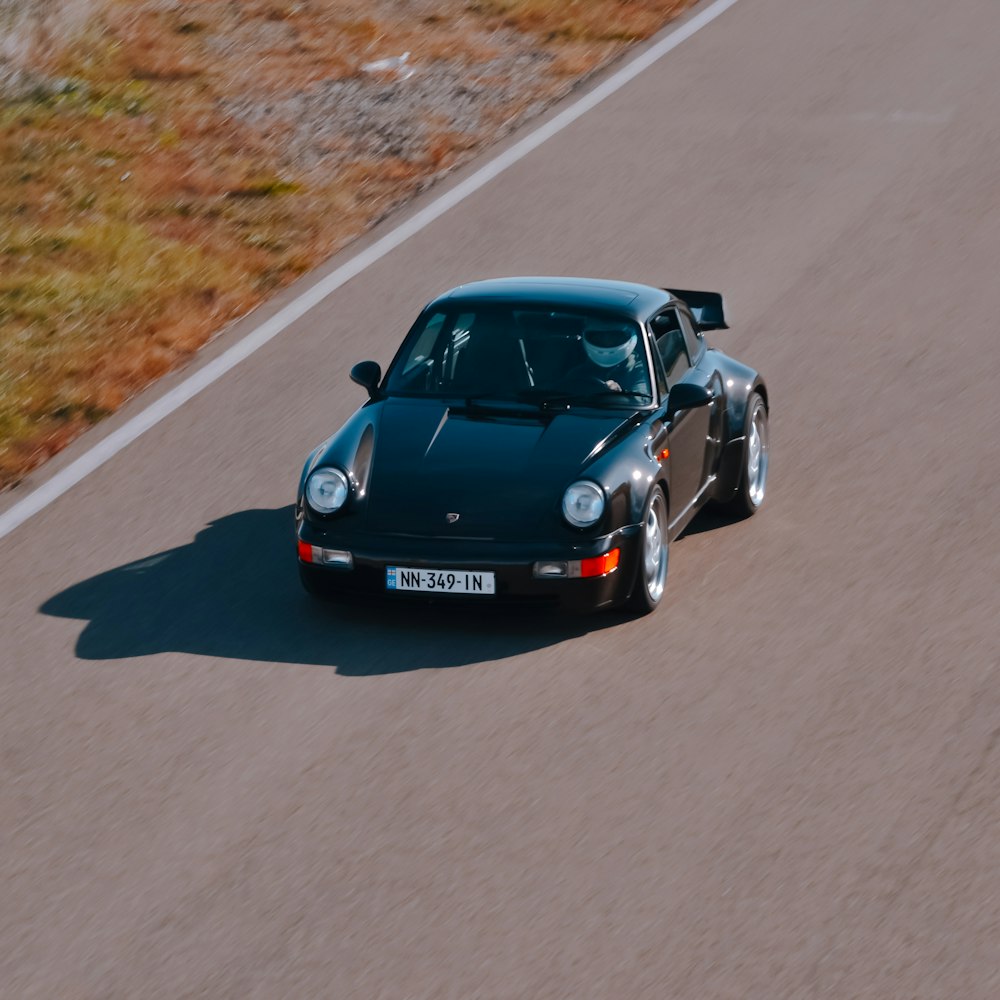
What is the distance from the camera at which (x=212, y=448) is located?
12039mm

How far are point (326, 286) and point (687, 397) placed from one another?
5.74m

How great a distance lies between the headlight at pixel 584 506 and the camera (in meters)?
8.93

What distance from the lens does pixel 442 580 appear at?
29.2ft

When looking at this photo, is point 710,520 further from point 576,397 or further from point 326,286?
point 326,286

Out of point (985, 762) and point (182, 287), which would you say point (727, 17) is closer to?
point (182, 287)

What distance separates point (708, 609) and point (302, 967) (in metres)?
→ 3.78

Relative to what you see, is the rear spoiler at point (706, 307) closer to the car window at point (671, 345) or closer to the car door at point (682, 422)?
the car door at point (682, 422)

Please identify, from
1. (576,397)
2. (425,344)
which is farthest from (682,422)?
(425,344)

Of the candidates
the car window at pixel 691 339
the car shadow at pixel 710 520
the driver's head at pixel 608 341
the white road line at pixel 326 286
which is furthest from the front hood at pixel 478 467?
the white road line at pixel 326 286

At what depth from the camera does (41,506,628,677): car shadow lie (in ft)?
29.3

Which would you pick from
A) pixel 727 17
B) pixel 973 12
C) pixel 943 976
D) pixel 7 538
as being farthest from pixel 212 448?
pixel 973 12

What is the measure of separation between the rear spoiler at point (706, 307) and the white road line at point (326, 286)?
3.64m

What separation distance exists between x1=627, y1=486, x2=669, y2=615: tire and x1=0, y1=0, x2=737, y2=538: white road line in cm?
385

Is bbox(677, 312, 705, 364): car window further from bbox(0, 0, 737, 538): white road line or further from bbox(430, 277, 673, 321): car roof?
bbox(0, 0, 737, 538): white road line
